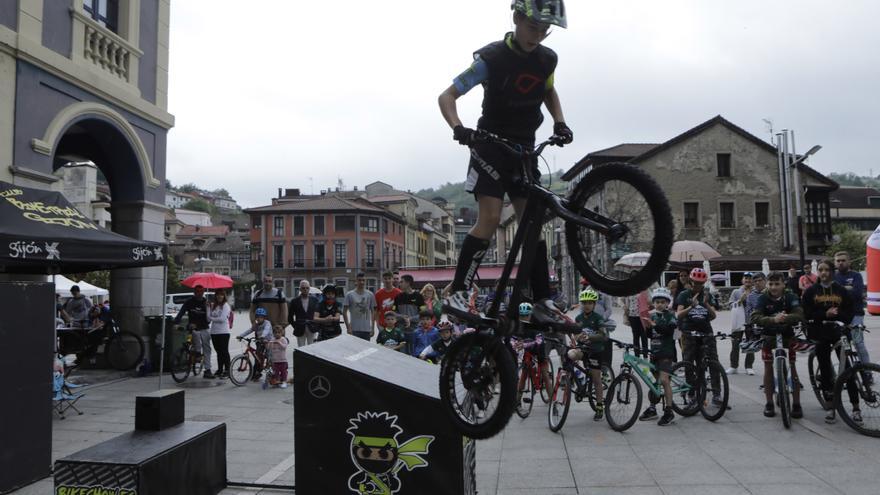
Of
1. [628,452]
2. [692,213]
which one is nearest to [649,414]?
[628,452]

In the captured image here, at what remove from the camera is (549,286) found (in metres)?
3.52

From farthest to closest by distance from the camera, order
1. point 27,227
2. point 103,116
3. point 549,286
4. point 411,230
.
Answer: point 411,230, point 103,116, point 27,227, point 549,286

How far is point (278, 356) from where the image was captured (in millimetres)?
12297

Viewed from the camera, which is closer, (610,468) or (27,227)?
(610,468)

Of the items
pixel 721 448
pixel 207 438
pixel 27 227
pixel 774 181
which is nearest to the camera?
pixel 207 438

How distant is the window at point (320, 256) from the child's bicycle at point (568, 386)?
6446cm

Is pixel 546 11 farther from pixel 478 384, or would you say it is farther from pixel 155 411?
pixel 155 411

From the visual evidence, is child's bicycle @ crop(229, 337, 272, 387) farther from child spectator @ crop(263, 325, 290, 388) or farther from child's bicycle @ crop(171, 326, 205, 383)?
child's bicycle @ crop(171, 326, 205, 383)

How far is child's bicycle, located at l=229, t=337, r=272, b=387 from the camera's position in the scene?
41.5 ft

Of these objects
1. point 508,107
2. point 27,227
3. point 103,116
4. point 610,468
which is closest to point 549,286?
point 508,107

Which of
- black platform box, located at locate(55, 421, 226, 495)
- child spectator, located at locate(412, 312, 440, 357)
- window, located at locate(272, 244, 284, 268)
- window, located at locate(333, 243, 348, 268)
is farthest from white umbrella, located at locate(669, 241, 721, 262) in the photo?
window, located at locate(272, 244, 284, 268)

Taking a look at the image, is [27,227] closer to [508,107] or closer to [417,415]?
[417,415]

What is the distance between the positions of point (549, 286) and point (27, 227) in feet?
24.9

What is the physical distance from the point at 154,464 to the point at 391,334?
6167mm
